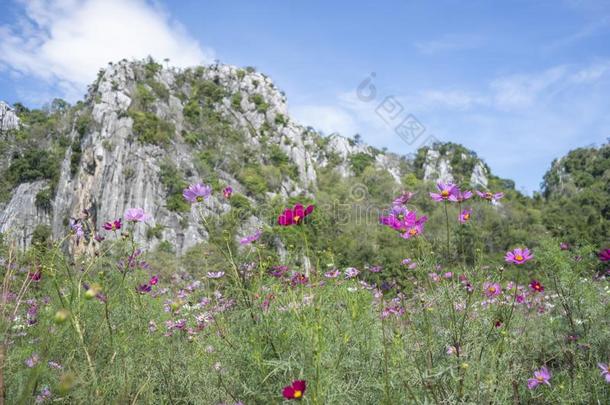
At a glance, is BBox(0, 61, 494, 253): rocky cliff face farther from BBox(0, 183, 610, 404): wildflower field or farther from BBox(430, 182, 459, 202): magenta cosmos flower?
BBox(430, 182, 459, 202): magenta cosmos flower

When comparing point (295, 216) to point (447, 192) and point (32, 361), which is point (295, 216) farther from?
point (32, 361)

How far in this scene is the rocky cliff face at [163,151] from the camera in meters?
30.1

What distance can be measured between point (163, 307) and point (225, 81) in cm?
5115

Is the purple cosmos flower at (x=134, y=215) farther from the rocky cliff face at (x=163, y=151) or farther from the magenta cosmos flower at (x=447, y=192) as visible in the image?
the rocky cliff face at (x=163, y=151)

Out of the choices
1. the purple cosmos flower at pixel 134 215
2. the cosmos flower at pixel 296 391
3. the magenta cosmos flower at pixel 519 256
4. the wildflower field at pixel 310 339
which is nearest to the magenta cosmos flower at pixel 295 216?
the wildflower field at pixel 310 339

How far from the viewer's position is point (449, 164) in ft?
204

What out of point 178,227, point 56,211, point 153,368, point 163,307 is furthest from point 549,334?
point 56,211

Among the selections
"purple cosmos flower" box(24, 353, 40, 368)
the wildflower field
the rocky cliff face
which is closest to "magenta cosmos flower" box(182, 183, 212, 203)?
the wildflower field

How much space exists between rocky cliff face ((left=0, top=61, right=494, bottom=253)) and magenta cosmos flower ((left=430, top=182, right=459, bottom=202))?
1912 centimetres

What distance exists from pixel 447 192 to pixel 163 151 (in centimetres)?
3479

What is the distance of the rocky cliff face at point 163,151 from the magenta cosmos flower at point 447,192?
19116 mm

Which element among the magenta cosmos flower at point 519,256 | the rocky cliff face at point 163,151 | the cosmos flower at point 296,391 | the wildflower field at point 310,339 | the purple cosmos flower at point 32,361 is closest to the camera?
the cosmos flower at point 296,391

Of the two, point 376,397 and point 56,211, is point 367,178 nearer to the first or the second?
point 56,211

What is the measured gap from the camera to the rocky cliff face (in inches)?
1186
